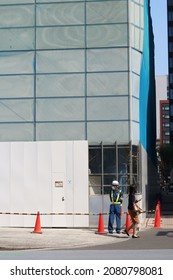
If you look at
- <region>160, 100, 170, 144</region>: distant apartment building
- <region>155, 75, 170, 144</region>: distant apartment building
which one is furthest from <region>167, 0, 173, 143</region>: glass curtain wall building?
<region>160, 100, 170, 144</region>: distant apartment building

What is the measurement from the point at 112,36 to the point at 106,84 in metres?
2.09

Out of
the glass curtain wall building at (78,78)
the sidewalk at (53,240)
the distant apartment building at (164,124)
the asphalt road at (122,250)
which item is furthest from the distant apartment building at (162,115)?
the asphalt road at (122,250)

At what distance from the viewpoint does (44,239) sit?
15477mm

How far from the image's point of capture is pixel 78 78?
21844 mm

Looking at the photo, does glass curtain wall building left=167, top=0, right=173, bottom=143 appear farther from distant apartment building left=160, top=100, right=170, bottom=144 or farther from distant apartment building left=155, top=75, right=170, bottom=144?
distant apartment building left=160, top=100, right=170, bottom=144

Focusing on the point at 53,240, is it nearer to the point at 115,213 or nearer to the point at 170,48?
the point at 115,213

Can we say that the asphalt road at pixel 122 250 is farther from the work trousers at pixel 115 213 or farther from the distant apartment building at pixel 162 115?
the distant apartment building at pixel 162 115

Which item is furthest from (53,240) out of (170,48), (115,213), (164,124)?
(164,124)

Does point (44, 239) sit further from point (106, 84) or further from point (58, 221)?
point (106, 84)

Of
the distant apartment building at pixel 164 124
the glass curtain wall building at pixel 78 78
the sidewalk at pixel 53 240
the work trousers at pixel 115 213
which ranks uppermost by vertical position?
the distant apartment building at pixel 164 124

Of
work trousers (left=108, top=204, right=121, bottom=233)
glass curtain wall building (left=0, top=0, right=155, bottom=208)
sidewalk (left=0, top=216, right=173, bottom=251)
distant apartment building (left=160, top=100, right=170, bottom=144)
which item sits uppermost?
distant apartment building (left=160, top=100, right=170, bottom=144)

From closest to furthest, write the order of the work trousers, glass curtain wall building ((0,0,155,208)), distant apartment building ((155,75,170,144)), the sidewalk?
the sidewalk → the work trousers → glass curtain wall building ((0,0,155,208)) → distant apartment building ((155,75,170,144))

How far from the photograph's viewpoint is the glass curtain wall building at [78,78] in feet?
70.8

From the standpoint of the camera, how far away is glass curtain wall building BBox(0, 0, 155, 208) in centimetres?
2158
